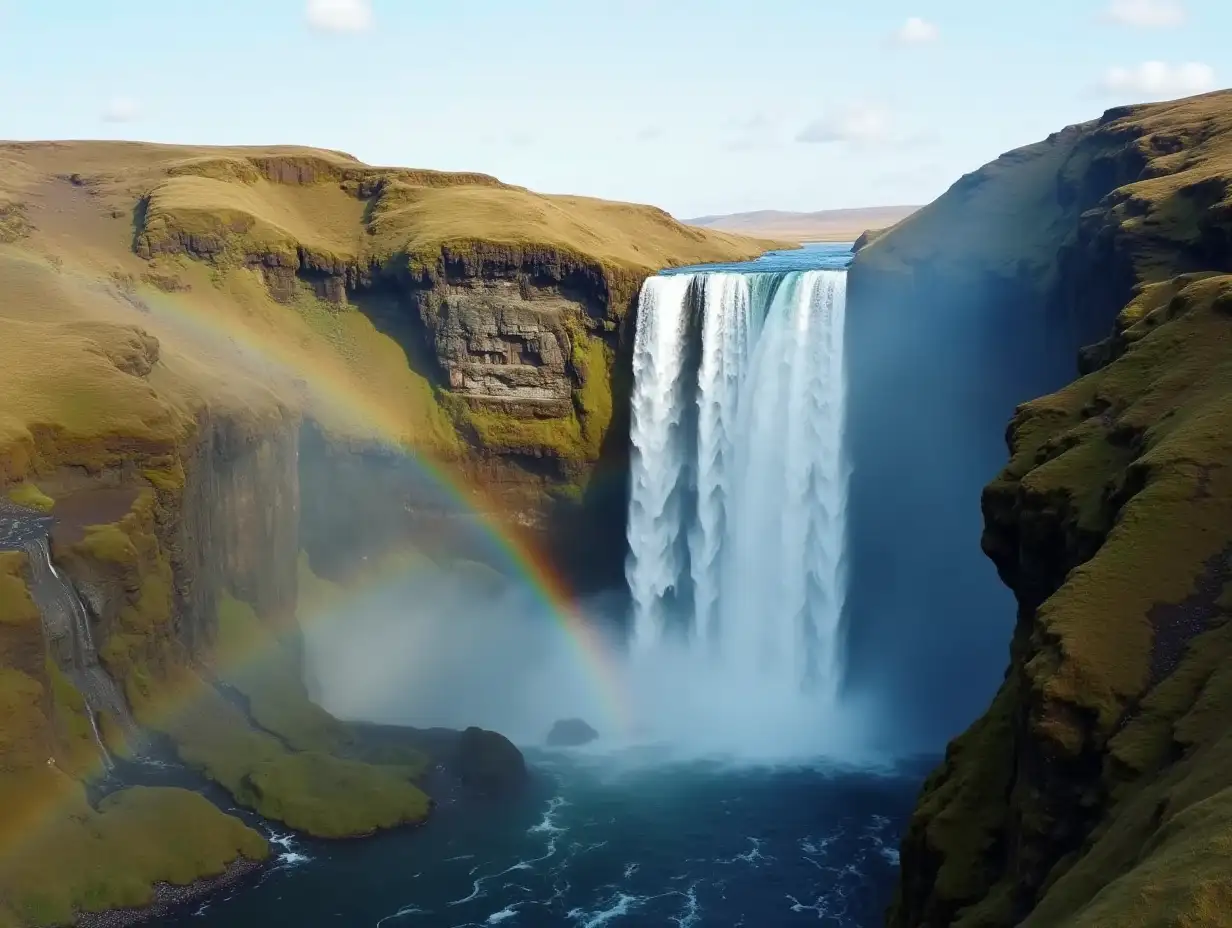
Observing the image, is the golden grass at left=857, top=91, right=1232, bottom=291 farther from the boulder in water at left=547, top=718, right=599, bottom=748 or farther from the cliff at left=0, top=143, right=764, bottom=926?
the boulder in water at left=547, top=718, right=599, bottom=748

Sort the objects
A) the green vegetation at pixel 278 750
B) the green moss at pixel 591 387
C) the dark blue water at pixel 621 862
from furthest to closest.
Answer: the green moss at pixel 591 387 < the green vegetation at pixel 278 750 < the dark blue water at pixel 621 862

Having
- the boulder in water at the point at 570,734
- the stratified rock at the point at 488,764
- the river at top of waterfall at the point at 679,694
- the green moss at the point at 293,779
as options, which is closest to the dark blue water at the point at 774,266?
the river at top of waterfall at the point at 679,694

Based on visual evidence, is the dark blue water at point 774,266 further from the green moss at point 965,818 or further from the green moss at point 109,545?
the green moss at point 965,818

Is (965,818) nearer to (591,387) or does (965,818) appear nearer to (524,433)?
(591,387)

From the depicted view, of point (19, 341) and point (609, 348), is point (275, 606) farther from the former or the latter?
point (609, 348)

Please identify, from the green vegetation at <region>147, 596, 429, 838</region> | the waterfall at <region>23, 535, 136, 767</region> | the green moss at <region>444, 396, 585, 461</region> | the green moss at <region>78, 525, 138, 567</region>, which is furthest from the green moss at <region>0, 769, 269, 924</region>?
the green moss at <region>444, 396, 585, 461</region>

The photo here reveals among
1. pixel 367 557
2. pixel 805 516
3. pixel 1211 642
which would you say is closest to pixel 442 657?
pixel 367 557
